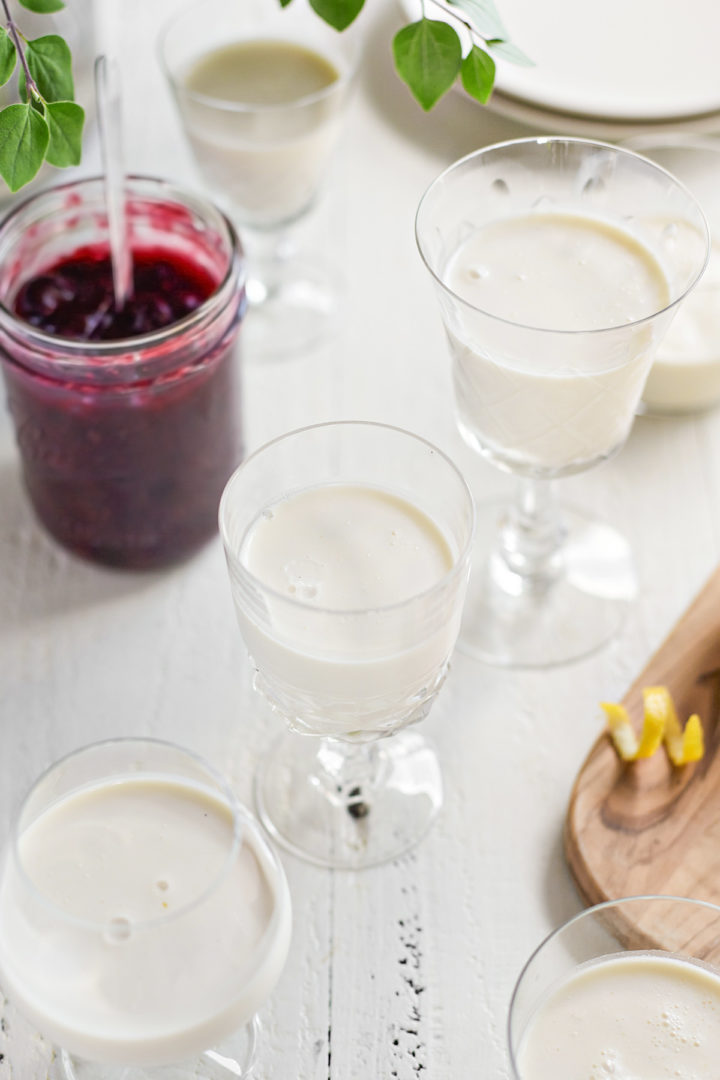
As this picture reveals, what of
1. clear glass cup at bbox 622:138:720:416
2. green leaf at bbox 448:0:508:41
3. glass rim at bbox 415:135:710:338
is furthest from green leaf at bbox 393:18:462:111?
clear glass cup at bbox 622:138:720:416

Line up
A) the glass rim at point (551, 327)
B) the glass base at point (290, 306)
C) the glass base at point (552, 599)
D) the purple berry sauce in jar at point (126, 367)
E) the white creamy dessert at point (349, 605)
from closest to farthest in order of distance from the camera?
1. the white creamy dessert at point (349, 605)
2. the glass rim at point (551, 327)
3. the purple berry sauce in jar at point (126, 367)
4. the glass base at point (552, 599)
5. the glass base at point (290, 306)

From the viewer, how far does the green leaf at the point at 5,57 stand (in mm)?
767

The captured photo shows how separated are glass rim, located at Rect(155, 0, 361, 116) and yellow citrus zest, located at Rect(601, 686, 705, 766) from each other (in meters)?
0.70

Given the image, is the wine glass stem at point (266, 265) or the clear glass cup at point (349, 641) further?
the wine glass stem at point (266, 265)

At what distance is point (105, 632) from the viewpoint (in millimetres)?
1200

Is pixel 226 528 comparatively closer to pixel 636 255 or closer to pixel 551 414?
pixel 551 414

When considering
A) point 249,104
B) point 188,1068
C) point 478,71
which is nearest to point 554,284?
point 478,71

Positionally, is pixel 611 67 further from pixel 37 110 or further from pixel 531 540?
pixel 37 110

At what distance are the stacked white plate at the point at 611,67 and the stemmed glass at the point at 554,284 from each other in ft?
1.43

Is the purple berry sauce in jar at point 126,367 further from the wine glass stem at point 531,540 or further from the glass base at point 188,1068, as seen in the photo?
the glass base at point 188,1068

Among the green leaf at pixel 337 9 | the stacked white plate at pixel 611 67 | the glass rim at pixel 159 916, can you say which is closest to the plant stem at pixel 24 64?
the green leaf at pixel 337 9

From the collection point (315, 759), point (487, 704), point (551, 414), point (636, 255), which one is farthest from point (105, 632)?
point (636, 255)

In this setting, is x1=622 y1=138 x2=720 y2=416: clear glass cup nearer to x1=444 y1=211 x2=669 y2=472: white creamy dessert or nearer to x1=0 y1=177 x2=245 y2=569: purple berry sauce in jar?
x1=444 y1=211 x2=669 y2=472: white creamy dessert

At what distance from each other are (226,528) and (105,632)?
0.39 metres
